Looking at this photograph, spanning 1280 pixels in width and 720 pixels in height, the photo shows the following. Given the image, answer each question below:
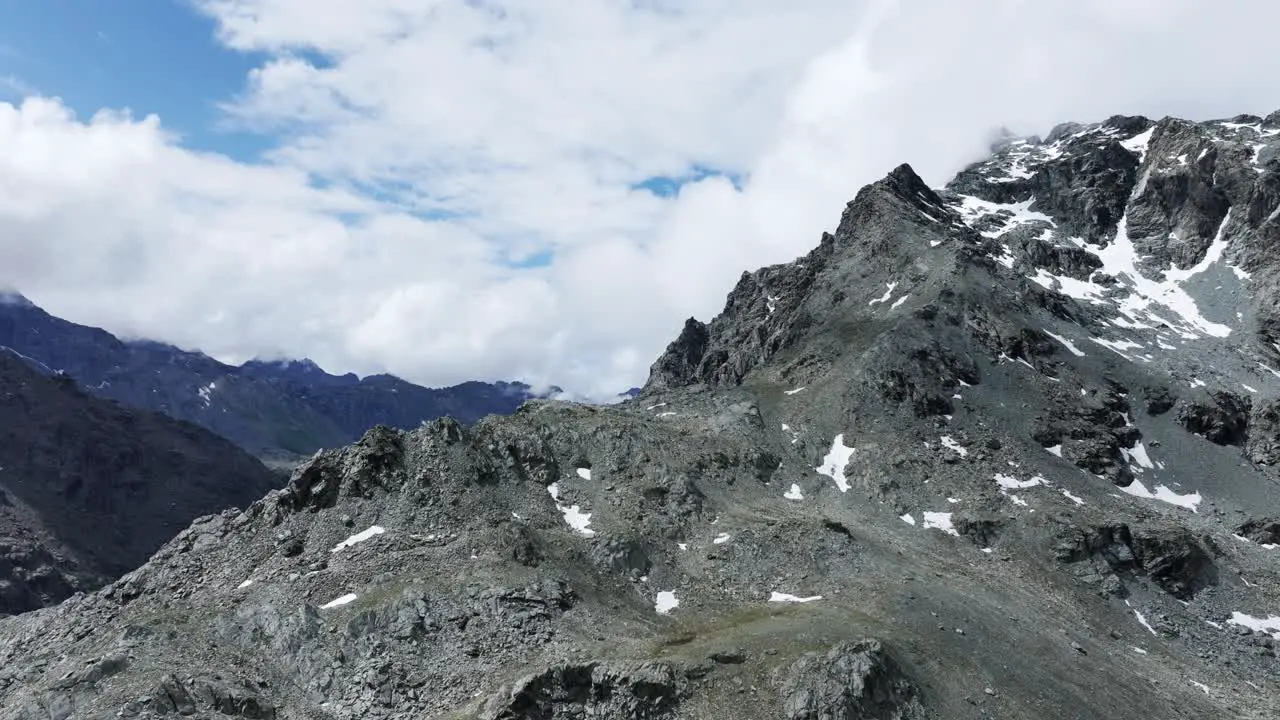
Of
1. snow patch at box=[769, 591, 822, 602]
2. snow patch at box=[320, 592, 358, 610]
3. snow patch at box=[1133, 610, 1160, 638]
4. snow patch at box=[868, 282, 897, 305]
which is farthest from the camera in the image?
snow patch at box=[868, 282, 897, 305]

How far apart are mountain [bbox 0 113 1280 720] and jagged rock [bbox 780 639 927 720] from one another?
18 centimetres

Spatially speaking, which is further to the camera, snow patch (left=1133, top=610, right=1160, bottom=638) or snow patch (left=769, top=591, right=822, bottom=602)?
snow patch (left=1133, top=610, right=1160, bottom=638)

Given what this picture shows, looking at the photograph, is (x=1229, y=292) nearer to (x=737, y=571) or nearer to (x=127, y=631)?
(x=737, y=571)

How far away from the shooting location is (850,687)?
2026 inches

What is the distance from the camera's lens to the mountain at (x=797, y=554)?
54531 millimetres

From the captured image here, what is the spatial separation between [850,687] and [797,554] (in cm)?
2046

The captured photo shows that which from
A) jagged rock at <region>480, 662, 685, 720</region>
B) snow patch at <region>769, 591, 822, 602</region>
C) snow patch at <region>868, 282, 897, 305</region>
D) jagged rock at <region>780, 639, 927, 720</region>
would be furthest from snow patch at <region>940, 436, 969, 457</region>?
jagged rock at <region>480, 662, 685, 720</region>

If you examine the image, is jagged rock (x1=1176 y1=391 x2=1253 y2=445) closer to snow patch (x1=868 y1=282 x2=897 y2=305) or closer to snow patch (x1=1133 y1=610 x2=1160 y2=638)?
snow patch (x1=868 y1=282 x2=897 y2=305)

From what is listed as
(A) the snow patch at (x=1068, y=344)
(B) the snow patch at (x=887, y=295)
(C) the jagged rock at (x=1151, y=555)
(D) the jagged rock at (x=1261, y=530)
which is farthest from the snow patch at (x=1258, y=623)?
(B) the snow patch at (x=887, y=295)

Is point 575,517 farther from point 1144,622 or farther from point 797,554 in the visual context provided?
point 1144,622

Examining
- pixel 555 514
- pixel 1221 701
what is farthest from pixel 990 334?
pixel 555 514

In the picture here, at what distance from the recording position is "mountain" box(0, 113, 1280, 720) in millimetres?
54531

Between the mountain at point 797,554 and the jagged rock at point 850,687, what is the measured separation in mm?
178

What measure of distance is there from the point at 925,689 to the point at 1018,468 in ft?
156
